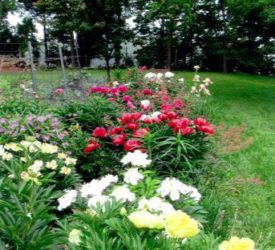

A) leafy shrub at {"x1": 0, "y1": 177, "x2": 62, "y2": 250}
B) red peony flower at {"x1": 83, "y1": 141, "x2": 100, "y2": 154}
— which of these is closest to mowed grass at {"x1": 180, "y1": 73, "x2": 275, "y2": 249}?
leafy shrub at {"x1": 0, "y1": 177, "x2": 62, "y2": 250}

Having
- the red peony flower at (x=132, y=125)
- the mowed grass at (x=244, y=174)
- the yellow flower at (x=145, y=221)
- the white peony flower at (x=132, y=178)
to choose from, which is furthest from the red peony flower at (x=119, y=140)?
the yellow flower at (x=145, y=221)

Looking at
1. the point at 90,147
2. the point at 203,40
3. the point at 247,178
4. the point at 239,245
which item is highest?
the point at 203,40

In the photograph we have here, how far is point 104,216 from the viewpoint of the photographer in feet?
4.72

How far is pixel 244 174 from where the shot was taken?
187 inches

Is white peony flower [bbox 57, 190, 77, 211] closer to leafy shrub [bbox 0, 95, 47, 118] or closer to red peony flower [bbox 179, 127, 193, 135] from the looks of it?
red peony flower [bbox 179, 127, 193, 135]

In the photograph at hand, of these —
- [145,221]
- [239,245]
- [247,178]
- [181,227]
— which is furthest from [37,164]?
[247,178]

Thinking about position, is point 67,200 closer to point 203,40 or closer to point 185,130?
point 185,130

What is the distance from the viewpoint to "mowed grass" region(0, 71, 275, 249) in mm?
3009

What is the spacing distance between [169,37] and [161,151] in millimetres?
15221

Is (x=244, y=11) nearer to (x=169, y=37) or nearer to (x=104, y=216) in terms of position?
(x=169, y=37)

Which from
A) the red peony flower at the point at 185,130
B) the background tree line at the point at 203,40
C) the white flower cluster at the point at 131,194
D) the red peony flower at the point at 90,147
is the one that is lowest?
the red peony flower at the point at 90,147

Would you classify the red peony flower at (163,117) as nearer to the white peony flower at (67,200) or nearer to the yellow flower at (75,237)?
the white peony flower at (67,200)

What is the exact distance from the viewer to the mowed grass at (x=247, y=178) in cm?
301

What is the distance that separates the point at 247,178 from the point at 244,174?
0.15 m
